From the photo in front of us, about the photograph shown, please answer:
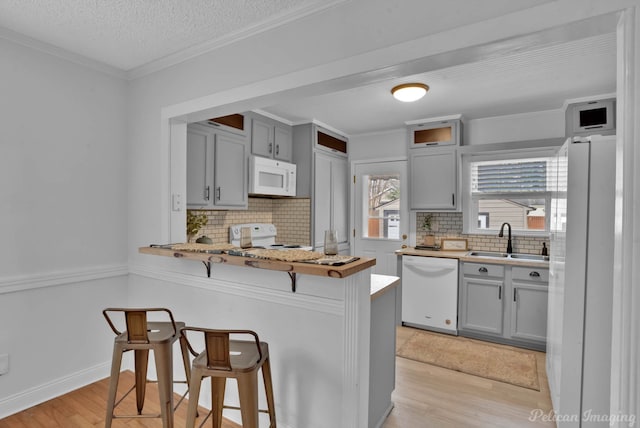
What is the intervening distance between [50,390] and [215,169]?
210cm

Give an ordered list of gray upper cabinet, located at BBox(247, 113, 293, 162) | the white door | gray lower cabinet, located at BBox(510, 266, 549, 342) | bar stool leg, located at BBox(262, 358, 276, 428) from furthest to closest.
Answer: the white door, gray upper cabinet, located at BBox(247, 113, 293, 162), gray lower cabinet, located at BBox(510, 266, 549, 342), bar stool leg, located at BBox(262, 358, 276, 428)

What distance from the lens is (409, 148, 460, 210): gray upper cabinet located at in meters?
3.96

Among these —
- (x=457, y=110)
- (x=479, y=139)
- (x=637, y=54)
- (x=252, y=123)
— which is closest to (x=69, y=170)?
(x=252, y=123)

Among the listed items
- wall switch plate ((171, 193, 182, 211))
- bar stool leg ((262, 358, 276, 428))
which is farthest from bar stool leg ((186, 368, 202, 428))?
wall switch plate ((171, 193, 182, 211))

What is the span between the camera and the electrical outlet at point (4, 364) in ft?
7.02

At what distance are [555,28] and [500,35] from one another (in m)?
0.18

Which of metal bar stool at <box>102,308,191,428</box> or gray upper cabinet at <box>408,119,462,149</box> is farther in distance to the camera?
gray upper cabinet at <box>408,119,462,149</box>

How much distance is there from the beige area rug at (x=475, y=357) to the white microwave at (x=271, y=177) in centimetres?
215

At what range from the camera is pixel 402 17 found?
1524 mm

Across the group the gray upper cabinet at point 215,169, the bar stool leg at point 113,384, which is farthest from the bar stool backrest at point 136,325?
the gray upper cabinet at point 215,169

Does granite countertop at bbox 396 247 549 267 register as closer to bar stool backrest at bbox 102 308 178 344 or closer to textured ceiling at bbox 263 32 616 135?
textured ceiling at bbox 263 32 616 135

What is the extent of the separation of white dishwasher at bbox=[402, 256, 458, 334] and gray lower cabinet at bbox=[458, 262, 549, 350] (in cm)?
10

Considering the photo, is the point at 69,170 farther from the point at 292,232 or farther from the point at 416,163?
the point at 416,163

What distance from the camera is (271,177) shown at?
383 cm
